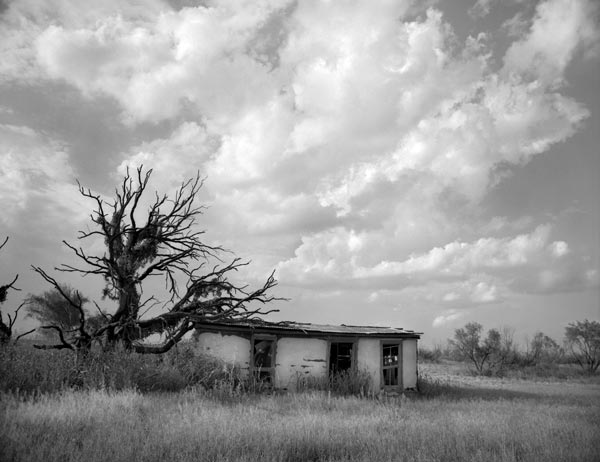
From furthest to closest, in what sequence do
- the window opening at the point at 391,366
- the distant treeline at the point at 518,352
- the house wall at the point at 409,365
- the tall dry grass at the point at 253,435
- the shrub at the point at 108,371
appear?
the distant treeline at the point at 518,352 < the window opening at the point at 391,366 < the house wall at the point at 409,365 < the shrub at the point at 108,371 < the tall dry grass at the point at 253,435

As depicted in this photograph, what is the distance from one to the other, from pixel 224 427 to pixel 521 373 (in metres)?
32.7

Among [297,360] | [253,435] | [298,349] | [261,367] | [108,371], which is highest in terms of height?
[298,349]

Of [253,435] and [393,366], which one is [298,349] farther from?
[253,435]

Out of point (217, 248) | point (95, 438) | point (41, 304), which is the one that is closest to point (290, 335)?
point (217, 248)

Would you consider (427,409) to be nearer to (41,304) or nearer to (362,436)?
(362,436)

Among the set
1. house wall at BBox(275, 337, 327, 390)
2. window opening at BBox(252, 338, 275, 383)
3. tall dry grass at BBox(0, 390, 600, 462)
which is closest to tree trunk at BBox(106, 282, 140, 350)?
window opening at BBox(252, 338, 275, 383)

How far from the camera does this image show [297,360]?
16062 mm

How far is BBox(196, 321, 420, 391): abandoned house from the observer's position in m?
15.3

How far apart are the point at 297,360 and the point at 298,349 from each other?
1.38ft

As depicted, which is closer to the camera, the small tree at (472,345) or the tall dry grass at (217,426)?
the tall dry grass at (217,426)

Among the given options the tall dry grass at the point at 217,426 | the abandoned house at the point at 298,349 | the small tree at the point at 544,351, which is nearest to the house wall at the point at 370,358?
the abandoned house at the point at 298,349

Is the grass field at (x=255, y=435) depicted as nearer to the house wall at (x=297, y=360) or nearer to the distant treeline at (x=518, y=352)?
the house wall at (x=297, y=360)

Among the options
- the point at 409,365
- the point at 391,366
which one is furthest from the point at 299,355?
the point at 409,365

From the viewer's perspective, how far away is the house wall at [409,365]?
17.6 metres
